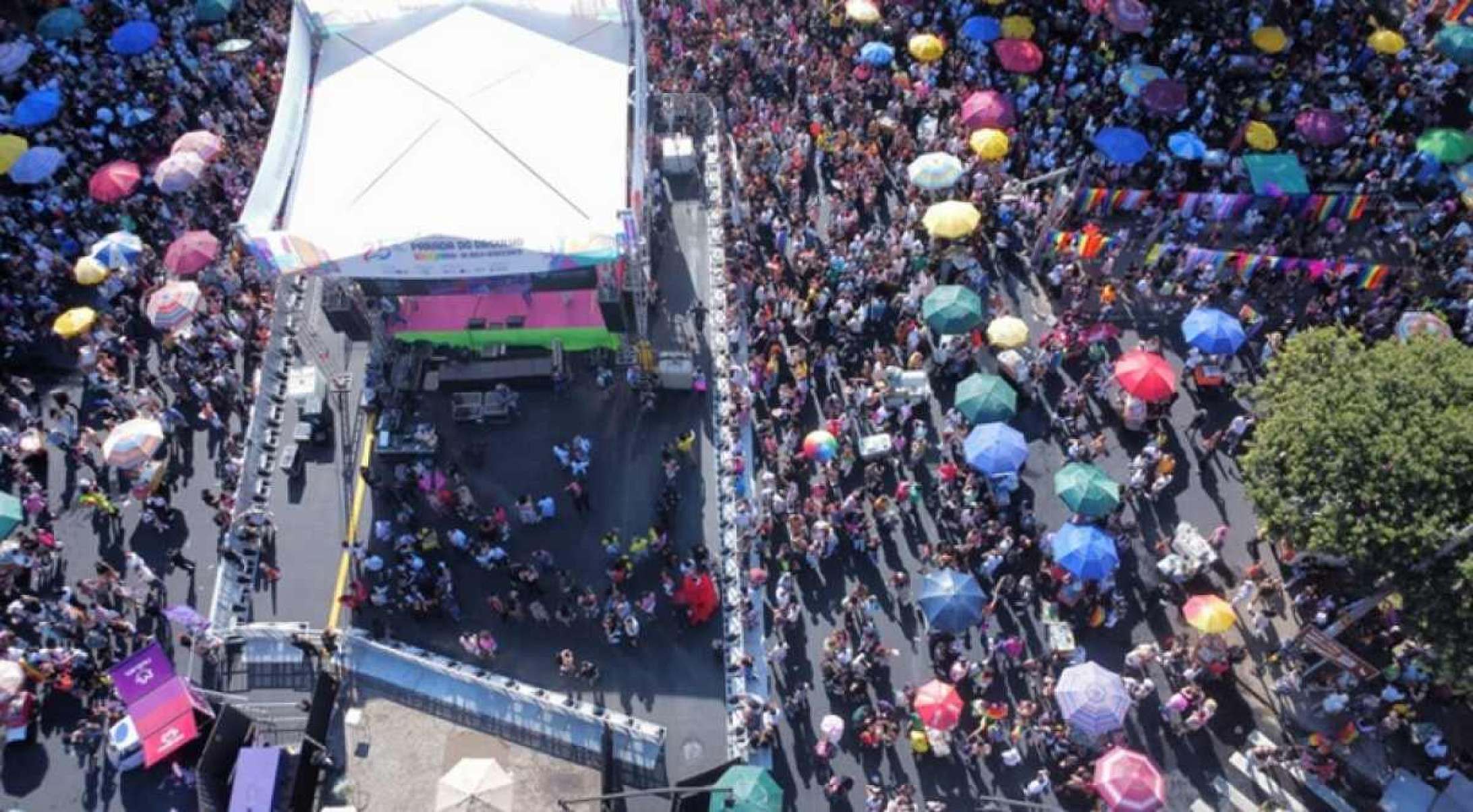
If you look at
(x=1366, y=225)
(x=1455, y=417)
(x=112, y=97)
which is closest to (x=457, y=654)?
(x=1455, y=417)

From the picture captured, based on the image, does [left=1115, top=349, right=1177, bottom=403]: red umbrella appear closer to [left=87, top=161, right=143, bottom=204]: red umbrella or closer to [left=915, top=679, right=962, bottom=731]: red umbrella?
[left=915, top=679, right=962, bottom=731]: red umbrella

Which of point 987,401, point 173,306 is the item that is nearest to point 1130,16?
point 987,401

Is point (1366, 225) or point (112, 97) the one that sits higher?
point (112, 97)

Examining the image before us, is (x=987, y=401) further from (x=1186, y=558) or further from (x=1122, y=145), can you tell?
(x=1122, y=145)

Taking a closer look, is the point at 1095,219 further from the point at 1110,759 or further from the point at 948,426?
the point at 1110,759

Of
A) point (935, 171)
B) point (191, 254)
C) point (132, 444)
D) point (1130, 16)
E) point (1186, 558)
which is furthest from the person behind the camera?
point (1130, 16)

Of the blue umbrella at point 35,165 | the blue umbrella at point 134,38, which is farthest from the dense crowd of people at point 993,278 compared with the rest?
the blue umbrella at point 35,165

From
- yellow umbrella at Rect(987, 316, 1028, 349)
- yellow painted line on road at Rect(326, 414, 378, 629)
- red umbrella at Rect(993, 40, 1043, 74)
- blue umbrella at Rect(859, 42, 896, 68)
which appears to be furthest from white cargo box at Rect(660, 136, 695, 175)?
yellow painted line on road at Rect(326, 414, 378, 629)
